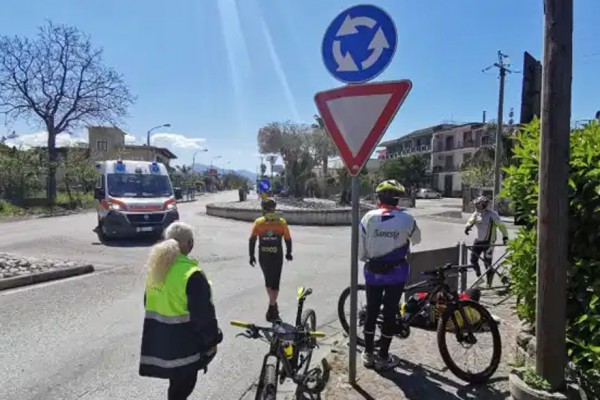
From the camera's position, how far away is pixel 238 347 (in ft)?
16.6

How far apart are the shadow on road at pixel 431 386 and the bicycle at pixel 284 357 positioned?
45cm

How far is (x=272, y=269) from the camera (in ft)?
19.7

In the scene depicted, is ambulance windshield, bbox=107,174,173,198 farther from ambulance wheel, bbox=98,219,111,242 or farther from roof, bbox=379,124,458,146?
roof, bbox=379,124,458,146

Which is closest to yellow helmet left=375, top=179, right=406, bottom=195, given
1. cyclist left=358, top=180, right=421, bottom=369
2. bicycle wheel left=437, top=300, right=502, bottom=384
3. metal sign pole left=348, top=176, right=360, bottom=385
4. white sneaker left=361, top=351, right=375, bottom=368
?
cyclist left=358, top=180, right=421, bottom=369

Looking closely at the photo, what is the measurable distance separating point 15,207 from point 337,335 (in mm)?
29774

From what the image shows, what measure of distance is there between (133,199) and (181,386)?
41.0 ft

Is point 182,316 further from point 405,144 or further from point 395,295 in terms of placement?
point 405,144

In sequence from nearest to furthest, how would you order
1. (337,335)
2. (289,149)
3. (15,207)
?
(337,335)
(15,207)
(289,149)

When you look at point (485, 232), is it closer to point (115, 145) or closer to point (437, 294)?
point (437, 294)

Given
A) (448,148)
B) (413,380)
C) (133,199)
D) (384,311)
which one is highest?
(448,148)

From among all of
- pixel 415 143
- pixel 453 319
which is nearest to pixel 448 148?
pixel 415 143

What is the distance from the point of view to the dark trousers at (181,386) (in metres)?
2.89

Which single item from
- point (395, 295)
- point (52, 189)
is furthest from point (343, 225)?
point (52, 189)

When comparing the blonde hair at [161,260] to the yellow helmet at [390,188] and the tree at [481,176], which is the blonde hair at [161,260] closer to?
the yellow helmet at [390,188]
